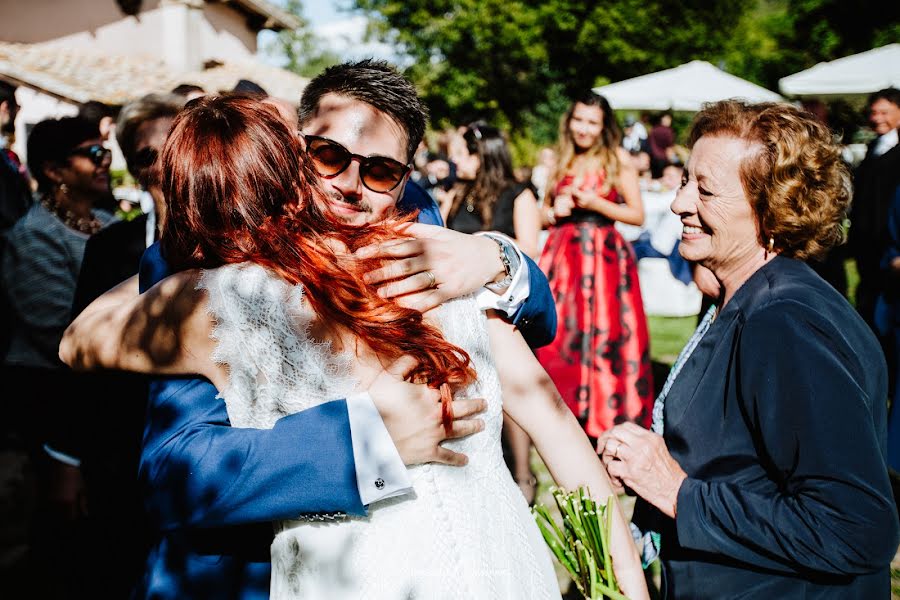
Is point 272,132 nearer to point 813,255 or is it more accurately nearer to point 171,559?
point 171,559

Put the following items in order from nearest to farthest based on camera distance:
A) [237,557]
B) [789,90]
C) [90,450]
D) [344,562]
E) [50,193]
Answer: [344,562]
[237,557]
[90,450]
[50,193]
[789,90]

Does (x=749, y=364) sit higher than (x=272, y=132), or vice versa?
(x=272, y=132)

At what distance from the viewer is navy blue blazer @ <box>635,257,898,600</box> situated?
1.63 m

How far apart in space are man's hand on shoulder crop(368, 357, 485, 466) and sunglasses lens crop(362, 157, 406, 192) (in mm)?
671

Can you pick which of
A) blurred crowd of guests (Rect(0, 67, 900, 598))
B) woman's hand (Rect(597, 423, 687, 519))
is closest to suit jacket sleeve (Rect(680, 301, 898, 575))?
woman's hand (Rect(597, 423, 687, 519))

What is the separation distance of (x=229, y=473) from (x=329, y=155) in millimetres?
912

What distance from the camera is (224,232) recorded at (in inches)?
55.7

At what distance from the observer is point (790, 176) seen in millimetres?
1966

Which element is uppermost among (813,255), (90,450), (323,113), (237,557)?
(323,113)

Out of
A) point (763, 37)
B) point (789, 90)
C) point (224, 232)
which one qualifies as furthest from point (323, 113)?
point (763, 37)

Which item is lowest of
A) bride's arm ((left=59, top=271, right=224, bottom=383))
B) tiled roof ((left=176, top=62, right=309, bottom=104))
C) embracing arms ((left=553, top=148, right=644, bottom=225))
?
tiled roof ((left=176, top=62, right=309, bottom=104))

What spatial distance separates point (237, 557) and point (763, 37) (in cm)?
5091

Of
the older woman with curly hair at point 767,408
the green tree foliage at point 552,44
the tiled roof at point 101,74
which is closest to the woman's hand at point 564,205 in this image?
the older woman with curly hair at point 767,408

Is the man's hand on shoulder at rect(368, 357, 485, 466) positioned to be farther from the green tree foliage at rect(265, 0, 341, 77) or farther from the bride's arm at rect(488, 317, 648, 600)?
the green tree foliage at rect(265, 0, 341, 77)
